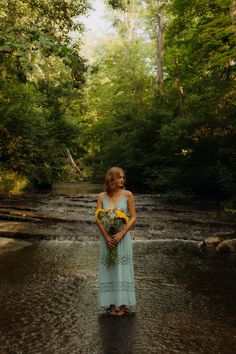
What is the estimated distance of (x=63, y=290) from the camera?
6.26m

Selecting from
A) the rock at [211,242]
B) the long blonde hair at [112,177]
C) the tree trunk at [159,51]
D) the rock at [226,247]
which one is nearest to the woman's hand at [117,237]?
the long blonde hair at [112,177]

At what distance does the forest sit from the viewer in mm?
15633

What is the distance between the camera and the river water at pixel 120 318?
417 centimetres

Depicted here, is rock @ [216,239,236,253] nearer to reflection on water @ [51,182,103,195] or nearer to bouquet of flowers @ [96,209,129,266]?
bouquet of flowers @ [96,209,129,266]

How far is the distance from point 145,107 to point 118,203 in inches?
1062

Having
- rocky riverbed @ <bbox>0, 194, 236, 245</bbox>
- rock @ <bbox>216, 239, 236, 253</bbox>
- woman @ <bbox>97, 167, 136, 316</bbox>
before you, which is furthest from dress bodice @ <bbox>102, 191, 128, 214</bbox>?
rocky riverbed @ <bbox>0, 194, 236, 245</bbox>

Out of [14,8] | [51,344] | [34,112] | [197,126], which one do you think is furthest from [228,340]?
[34,112]

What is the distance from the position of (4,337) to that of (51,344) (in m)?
0.59

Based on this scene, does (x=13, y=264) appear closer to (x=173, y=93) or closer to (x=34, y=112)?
(x=34, y=112)

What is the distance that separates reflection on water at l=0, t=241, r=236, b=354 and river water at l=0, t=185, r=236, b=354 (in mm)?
10

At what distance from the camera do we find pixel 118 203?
5.11 m

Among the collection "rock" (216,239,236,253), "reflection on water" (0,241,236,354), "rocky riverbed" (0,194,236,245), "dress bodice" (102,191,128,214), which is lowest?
"reflection on water" (0,241,236,354)

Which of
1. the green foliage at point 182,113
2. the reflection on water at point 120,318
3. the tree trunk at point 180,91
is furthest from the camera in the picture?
the tree trunk at point 180,91

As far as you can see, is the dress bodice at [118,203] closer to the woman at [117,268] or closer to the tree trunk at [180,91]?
the woman at [117,268]
